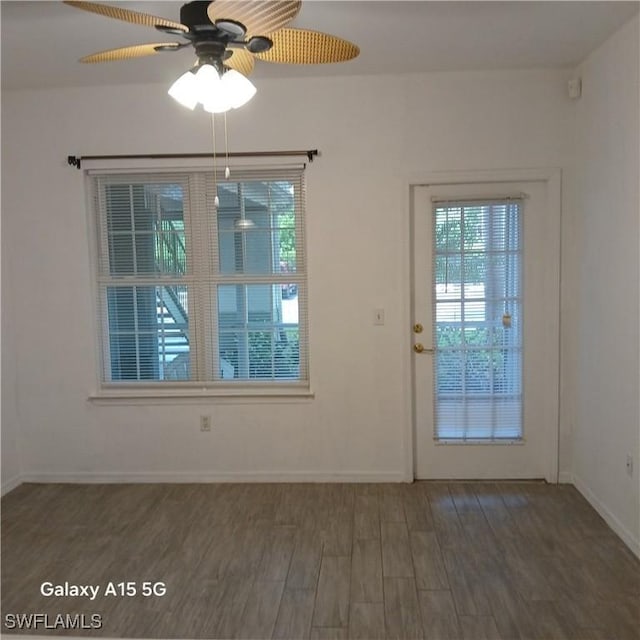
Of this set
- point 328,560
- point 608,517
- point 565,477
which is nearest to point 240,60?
point 328,560

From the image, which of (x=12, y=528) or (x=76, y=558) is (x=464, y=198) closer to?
(x=76, y=558)

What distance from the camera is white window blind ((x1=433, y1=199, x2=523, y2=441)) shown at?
3.46m

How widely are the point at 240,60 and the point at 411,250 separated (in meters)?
1.67

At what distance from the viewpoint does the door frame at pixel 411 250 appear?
3.36 m

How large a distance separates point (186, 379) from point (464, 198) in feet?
7.35

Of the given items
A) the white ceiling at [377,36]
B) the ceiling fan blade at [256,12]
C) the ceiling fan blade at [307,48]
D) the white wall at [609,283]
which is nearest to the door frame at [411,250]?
the white wall at [609,283]

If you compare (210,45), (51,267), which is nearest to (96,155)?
(51,267)

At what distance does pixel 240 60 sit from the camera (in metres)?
2.27

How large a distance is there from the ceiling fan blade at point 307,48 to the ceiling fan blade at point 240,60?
87mm

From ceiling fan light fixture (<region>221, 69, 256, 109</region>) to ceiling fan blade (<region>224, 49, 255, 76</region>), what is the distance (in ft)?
0.59

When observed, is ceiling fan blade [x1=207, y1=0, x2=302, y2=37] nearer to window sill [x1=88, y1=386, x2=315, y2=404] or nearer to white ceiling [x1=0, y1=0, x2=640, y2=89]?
white ceiling [x1=0, y1=0, x2=640, y2=89]

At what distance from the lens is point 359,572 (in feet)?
8.33

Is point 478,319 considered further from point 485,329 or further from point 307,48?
point 307,48

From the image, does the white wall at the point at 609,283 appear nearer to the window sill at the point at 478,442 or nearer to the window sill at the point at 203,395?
the window sill at the point at 478,442
